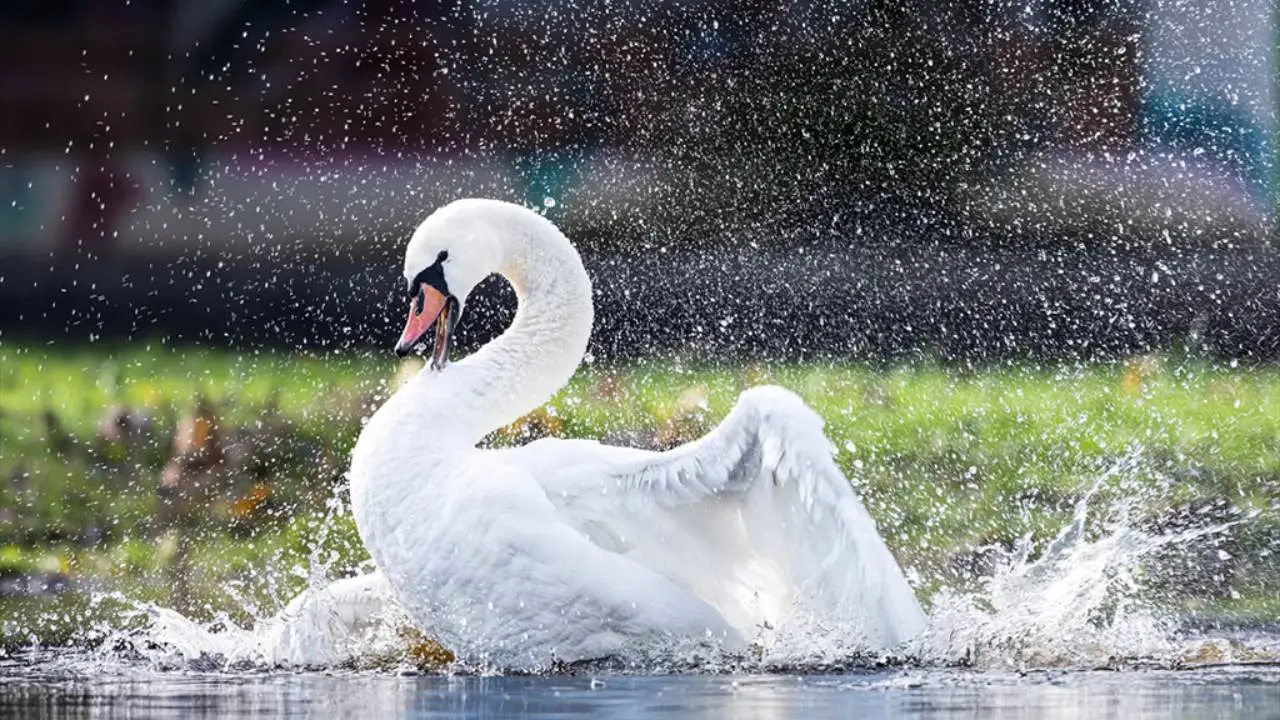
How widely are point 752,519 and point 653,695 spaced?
774 millimetres

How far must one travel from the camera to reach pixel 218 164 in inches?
547

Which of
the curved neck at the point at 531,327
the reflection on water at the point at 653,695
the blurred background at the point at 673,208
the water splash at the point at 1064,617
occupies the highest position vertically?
the blurred background at the point at 673,208

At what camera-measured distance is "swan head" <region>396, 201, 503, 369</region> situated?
23.0 feet

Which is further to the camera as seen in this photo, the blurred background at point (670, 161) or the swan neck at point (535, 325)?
the blurred background at point (670, 161)

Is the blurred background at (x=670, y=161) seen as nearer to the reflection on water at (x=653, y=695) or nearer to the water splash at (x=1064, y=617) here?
the water splash at (x=1064, y=617)

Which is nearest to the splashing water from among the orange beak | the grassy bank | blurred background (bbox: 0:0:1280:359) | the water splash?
the water splash

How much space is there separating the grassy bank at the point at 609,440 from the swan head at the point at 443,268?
65.9 inches

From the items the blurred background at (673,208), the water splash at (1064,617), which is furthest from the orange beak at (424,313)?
the blurred background at (673,208)

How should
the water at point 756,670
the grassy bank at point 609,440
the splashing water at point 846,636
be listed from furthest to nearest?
1. the grassy bank at point 609,440
2. the splashing water at point 846,636
3. the water at point 756,670

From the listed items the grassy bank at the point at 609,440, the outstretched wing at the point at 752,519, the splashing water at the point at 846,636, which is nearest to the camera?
the outstretched wing at the point at 752,519

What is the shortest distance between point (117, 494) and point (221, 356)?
2478 millimetres

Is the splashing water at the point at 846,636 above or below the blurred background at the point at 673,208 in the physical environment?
below

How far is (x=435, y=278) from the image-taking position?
7.04 m

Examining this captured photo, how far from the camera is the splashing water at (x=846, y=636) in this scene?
661cm
